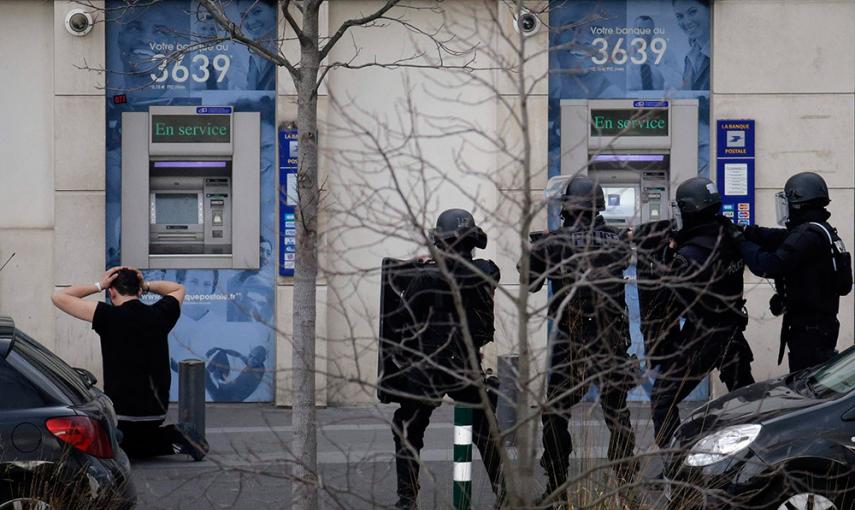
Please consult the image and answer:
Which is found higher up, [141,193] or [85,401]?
[141,193]

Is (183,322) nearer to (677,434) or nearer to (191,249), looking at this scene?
(191,249)

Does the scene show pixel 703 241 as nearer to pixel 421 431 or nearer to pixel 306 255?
pixel 421 431

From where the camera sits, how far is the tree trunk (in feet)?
20.2

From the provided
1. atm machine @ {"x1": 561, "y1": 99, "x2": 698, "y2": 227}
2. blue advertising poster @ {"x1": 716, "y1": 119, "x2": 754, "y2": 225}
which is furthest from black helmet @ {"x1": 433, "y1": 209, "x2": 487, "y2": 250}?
blue advertising poster @ {"x1": 716, "y1": 119, "x2": 754, "y2": 225}

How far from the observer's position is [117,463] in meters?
6.29

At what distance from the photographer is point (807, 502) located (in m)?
6.00

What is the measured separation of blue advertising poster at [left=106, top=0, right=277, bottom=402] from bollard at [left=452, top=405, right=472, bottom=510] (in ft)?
20.2

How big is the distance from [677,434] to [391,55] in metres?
5.96

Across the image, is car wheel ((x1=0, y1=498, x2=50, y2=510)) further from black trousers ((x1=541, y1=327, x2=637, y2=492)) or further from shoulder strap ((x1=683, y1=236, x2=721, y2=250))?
shoulder strap ((x1=683, y1=236, x2=721, y2=250))

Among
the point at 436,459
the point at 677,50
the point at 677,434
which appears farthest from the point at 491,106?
the point at 677,434

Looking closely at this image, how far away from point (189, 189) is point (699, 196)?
5.68 metres

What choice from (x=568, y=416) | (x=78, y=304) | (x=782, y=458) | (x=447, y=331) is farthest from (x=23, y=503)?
(x=782, y=458)

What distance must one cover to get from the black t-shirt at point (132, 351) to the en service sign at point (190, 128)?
10.6 feet

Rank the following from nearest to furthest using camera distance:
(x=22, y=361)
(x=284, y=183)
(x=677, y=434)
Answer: (x=22, y=361) < (x=677, y=434) < (x=284, y=183)
